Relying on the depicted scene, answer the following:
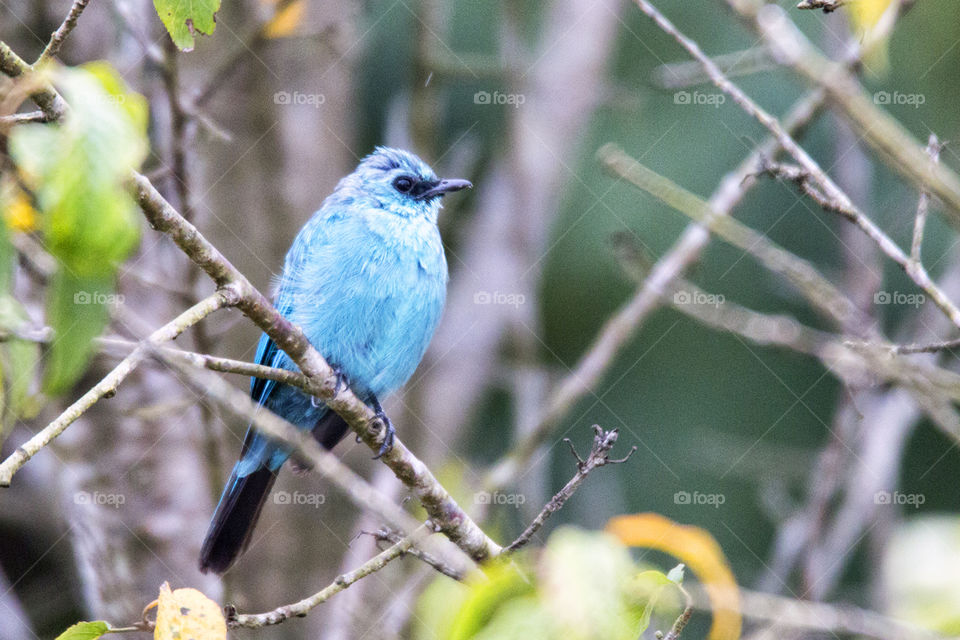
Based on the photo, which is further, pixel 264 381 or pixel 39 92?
pixel 264 381

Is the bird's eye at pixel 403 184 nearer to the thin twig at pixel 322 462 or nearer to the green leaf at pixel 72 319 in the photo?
the thin twig at pixel 322 462

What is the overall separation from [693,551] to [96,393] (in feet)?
4.83

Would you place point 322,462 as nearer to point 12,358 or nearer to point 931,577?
point 12,358

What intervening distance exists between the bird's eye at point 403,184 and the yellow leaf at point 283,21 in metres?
0.93

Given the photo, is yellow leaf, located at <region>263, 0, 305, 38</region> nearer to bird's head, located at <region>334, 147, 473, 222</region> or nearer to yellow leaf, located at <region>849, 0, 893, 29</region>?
bird's head, located at <region>334, 147, 473, 222</region>

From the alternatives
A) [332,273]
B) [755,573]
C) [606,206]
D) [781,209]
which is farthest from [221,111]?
[755,573]

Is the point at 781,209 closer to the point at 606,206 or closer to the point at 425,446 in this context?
the point at 606,206

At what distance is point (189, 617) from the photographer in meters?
2.13

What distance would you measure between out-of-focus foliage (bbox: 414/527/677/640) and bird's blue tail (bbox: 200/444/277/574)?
8.77 feet

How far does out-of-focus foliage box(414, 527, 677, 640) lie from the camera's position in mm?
1495

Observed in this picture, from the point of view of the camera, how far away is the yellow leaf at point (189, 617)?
82.8 inches

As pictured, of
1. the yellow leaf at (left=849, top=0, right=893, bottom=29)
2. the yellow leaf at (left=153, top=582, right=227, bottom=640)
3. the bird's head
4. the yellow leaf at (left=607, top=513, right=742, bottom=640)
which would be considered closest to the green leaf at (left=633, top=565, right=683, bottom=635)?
the yellow leaf at (left=607, top=513, right=742, bottom=640)

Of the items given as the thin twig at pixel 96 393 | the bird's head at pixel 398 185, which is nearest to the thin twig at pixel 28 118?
the thin twig at pixel 96 393

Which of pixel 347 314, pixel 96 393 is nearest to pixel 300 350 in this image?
pixel 96 393
